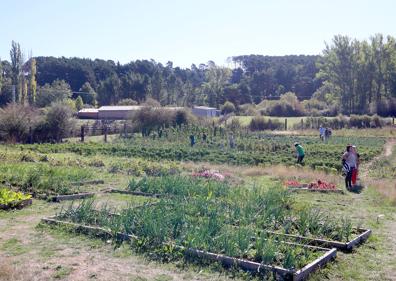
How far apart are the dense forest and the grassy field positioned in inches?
1705

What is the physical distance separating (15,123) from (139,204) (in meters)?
24.8

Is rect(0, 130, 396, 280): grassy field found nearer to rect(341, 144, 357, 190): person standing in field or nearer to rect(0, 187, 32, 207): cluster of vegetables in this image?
rect(0, 187, 32, 207): cluster of vegetables

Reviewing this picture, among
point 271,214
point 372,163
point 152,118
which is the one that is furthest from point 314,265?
point 152,118

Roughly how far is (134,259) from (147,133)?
33793 mm

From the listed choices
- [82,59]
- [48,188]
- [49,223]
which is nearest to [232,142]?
[48,188]

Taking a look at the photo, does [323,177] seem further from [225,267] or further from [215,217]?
[225,267]

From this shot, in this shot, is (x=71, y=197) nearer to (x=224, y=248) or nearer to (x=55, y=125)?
(x=224, y=248)

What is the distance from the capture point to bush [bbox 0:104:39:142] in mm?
33750

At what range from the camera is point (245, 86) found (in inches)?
3858

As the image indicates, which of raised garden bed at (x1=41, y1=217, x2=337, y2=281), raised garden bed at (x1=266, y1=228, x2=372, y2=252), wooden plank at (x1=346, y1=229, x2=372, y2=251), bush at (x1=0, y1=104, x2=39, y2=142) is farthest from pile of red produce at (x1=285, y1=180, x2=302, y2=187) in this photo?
bush at (x1=0, y1=104, x2=39, y2=142)

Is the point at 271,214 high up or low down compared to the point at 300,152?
down

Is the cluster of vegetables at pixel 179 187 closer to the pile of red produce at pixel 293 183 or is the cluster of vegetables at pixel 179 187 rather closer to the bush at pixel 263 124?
the pile of red produce at pixel 293 183

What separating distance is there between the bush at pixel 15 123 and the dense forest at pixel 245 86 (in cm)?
2417

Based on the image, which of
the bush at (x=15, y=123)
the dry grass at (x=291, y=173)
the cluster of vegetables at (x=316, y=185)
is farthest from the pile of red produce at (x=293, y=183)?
the bush at (x=15, y=123)
